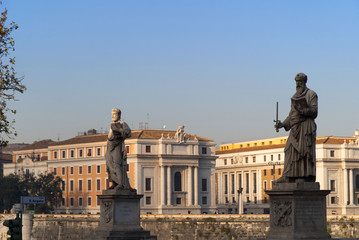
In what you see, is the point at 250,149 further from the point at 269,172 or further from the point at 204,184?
the point at 204,184

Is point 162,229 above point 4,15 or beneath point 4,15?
beneath

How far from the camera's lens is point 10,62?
1088 inches

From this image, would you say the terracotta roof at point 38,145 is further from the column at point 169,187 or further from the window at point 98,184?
the column at point 169,187

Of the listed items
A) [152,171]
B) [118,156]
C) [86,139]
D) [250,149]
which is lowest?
[118,156]

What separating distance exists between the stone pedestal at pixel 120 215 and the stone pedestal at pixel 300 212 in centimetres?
514

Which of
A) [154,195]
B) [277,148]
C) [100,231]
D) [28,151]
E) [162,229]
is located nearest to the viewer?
[100,231]

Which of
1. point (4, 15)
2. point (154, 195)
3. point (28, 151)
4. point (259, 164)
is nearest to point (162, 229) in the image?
point (154, 195)

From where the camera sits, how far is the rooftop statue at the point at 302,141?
21969mm

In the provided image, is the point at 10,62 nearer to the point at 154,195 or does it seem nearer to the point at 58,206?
the point at 154,195

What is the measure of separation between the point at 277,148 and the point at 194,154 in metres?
18.0

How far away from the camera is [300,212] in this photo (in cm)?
2156

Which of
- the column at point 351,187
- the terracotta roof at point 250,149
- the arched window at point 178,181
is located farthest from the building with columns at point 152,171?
the column at point 351,187

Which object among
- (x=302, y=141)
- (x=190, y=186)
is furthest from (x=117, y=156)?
(x=190, y=186)

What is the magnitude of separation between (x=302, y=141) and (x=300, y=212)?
5.73 ft
